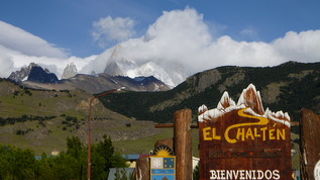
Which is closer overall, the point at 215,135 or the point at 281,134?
the point at 281,134

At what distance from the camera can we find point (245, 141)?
66.8 ft

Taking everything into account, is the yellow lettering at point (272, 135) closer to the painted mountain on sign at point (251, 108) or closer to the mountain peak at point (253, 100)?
the painted mountain on sign at point (251, 108)

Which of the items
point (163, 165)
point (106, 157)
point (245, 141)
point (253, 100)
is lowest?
point (163, 165)

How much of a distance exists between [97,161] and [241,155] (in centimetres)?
6495

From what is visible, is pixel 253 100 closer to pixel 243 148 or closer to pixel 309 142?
pixel 243 148

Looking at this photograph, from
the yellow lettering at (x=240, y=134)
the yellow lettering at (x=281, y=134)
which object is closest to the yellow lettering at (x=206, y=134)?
the yellow lettering at (x=240, y=134)

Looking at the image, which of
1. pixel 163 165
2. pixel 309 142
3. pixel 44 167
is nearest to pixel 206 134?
pixel 163 165

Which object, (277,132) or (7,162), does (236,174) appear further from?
(7,162)

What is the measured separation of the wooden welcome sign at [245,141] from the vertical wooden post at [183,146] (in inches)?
26.4

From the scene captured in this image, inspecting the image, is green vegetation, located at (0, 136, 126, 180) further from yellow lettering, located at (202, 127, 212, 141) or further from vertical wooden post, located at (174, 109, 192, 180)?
yellow lettering, located at (202, 127, 212, 141)

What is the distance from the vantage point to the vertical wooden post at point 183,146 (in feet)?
69.6

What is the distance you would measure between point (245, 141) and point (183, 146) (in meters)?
2.67

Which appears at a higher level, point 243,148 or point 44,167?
point 243,148

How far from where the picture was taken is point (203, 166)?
2084cm
